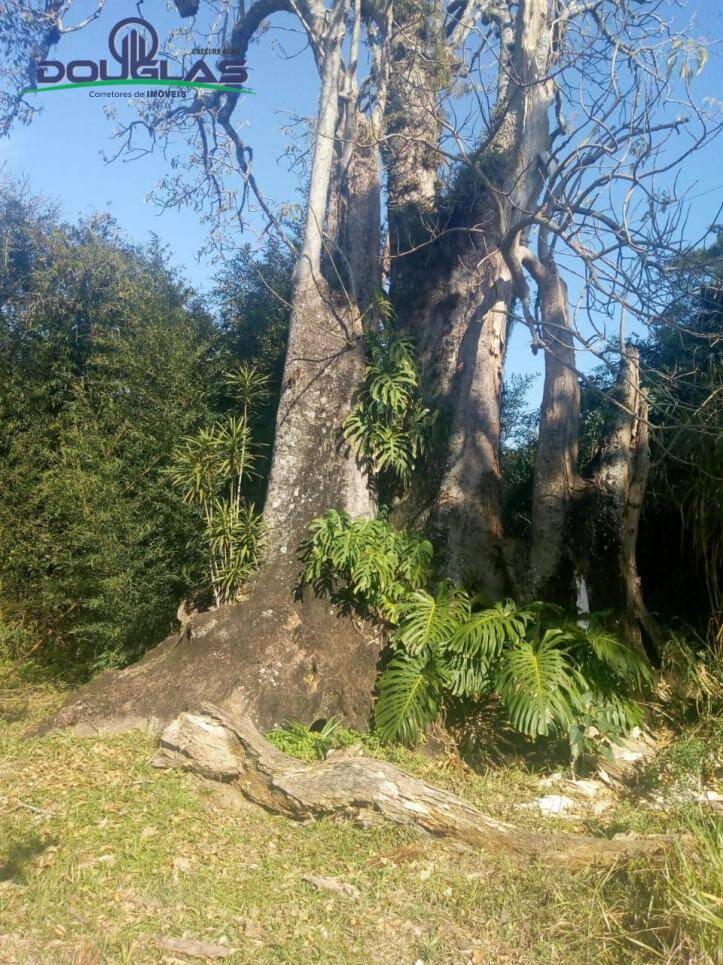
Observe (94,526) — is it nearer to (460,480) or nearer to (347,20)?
(460,480)

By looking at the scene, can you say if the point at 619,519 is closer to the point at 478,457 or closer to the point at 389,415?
the point at 478,457

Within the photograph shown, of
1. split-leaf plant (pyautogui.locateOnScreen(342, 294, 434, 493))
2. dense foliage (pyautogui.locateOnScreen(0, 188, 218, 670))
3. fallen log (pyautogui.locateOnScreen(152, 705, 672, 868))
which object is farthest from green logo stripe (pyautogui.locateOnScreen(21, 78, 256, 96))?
fallen log (pyautogui.locateOnScreen(152, 705, 672, 868))

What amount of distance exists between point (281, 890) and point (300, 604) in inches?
122

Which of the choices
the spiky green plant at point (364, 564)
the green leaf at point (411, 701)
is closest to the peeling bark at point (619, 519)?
the spiky green plant at point (364, 564)

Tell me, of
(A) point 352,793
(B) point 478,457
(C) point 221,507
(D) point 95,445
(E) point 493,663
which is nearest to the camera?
(A) point 352,793

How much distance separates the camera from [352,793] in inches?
194

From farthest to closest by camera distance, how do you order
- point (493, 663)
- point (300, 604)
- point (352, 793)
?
point (300, 604), point (493, 663), point (352, 793)

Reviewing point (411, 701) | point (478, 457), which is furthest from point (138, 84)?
point (411, 701)

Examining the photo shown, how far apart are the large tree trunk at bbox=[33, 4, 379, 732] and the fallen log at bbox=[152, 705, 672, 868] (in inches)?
38.4

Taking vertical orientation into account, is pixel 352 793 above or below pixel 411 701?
below

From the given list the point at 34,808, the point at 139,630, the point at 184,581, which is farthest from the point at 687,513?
the point at 34,808

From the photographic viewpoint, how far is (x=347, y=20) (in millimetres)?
9297

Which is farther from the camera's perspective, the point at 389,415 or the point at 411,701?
the point at 389,415

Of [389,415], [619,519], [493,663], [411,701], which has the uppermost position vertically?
[389,415]
